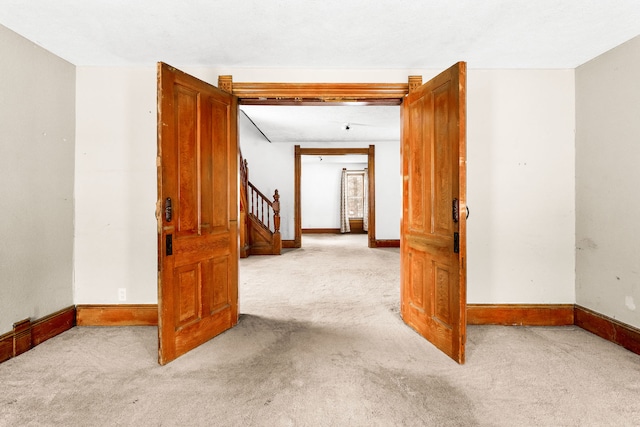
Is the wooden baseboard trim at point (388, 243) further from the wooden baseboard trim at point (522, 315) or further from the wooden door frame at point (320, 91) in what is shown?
the wooden door frame at point (320, 91)

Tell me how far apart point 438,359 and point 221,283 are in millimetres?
1838

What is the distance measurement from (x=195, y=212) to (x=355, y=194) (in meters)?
9.65

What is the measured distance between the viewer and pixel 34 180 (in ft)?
8.16

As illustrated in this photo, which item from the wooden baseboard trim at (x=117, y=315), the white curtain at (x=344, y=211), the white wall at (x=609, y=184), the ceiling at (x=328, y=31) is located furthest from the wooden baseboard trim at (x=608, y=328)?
the white curtain at (x=344, y=211)

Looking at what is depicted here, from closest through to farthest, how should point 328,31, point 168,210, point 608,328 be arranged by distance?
point 168,210 < point 328,31 < point 608,328

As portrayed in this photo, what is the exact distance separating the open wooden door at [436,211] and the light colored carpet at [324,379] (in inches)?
9.6

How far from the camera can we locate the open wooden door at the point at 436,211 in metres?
2.12

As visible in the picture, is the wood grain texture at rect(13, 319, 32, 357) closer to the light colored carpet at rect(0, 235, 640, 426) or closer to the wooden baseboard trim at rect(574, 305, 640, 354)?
the light colored carpet at rect(0, 235, 640, 426)

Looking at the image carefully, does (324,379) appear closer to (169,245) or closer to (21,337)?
(169,245)

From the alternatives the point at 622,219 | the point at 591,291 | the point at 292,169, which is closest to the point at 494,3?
the point at 622,219

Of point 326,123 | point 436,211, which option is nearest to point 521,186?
point 436,211

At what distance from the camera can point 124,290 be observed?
9.61ft

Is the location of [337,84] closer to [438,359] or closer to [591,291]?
[438,359]

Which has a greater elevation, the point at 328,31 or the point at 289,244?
the point at 328,31
